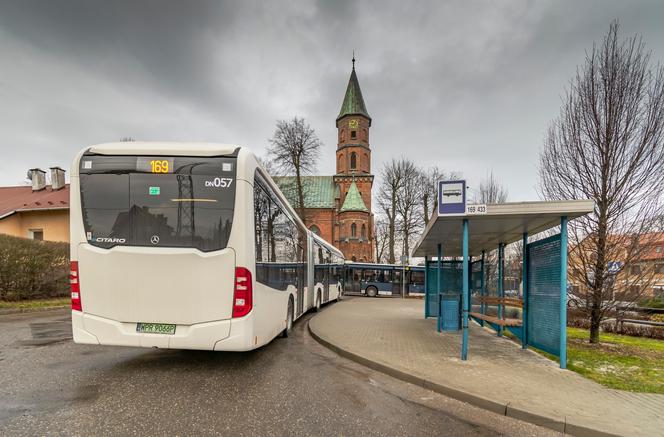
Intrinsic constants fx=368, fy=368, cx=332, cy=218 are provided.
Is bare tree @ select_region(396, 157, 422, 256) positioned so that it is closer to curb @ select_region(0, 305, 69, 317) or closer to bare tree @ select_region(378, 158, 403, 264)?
bare tree @ select_region(378, 158, 403, 264)

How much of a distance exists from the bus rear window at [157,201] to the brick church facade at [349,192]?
1725 inches

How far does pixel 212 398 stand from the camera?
14.7 feet

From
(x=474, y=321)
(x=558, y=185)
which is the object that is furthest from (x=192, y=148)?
(x=474, y=321)

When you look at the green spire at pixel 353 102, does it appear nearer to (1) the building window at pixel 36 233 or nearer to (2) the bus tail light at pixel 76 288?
(1) the building window at pixel 36 233

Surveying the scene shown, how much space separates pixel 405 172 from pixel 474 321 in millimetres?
27891

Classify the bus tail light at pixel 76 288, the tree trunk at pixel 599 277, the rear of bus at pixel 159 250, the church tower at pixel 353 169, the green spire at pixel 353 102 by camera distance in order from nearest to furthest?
the rear of bus at pixel 159 250 < the bus tail light at pixel 76 288 < the tree trunk at pixel 599 277 < the church tower at pixel 353 169 < the green spire at pixel 353 102

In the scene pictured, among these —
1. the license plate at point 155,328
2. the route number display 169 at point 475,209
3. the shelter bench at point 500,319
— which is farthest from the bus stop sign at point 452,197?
the license plate at point 155,328

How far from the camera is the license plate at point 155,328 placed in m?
4.94

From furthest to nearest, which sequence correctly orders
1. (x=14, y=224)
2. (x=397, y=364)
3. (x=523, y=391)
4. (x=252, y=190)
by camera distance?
(x=14, y=224) < (x=397, y=364) < (x=252, y=190) < (x=523, y=391)

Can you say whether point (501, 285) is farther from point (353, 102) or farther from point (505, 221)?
point (353, 102)

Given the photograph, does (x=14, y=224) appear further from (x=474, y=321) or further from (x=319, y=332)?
(x=474, y=321)

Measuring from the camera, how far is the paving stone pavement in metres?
4.06

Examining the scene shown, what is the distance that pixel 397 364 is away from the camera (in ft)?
20.2

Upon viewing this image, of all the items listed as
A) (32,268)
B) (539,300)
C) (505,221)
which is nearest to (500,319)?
(539,300)
